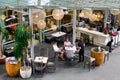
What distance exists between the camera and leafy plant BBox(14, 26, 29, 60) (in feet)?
31.4

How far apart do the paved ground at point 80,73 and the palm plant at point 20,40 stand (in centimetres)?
128

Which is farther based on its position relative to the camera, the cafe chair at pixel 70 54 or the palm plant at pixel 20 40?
the cafe chair at pixel 70 54

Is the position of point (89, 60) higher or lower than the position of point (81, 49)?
lower

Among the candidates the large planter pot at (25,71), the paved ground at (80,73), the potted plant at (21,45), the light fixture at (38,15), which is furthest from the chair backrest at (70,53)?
the light fixture at (38,15)

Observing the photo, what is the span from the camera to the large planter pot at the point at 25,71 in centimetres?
1008

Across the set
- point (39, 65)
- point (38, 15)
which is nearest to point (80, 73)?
point (39, 65)

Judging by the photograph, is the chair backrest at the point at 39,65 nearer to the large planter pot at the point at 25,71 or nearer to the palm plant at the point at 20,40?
the large planter pot at the point at 25,71

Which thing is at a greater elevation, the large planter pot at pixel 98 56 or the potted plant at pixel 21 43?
the potted plant at pixel 21 43

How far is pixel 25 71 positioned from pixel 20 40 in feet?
4.65

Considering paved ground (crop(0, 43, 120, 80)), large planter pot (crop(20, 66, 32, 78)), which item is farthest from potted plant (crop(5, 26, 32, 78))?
paved ground (crop(0, 43, 120, 80))

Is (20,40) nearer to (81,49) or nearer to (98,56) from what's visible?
(81,49)

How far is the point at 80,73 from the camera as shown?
35.6 feet

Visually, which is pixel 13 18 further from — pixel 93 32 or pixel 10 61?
pixel 93 32

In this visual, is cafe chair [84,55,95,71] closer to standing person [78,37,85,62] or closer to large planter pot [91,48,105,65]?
large planter pot [91,48,105,65]
